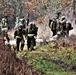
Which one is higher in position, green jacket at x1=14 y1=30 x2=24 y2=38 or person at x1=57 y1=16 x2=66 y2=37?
green jacket at x1=14 y1=30 x2=24 y2=38

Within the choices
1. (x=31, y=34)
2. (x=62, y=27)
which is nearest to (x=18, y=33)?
(x=31, y=34)

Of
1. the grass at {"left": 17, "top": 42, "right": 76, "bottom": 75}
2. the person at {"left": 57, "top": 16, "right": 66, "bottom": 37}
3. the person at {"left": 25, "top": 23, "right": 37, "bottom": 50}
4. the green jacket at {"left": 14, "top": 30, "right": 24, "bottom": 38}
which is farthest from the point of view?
the person at {"left": 57, "top": 16, "right": 66, "bottom": 37}

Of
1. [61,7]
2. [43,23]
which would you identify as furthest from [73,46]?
[61,7]

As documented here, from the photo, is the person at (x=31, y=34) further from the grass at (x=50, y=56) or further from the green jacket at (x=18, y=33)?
the grass at (x=50, y=56)

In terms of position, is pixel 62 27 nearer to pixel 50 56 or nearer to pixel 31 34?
pixel 31 34

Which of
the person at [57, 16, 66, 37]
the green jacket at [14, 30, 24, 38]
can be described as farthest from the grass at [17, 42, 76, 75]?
the person at [57, 16, 66, 37]

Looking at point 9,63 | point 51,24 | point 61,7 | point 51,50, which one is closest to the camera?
point 9,63

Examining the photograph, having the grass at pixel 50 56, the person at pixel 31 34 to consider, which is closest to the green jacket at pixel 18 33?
the person at pixel 31 34

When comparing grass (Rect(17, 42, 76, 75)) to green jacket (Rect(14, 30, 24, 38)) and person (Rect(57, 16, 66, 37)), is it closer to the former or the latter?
green jacket (Rect(14, 30, 24, 38))

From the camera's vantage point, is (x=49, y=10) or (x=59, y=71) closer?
(x=59, y=71)

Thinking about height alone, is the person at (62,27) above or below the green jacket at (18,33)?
below

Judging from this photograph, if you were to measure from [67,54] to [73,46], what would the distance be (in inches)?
93.5

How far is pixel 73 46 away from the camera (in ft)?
80.1

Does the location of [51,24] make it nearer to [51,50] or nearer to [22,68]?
[51,50]
